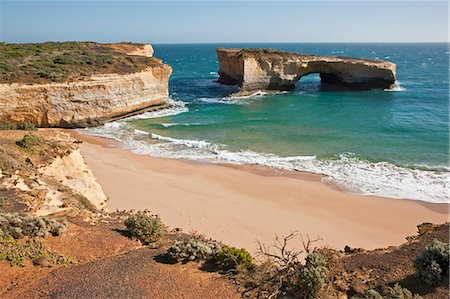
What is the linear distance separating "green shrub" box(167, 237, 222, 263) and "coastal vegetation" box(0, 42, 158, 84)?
25183mm

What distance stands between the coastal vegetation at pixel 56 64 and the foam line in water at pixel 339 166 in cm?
685

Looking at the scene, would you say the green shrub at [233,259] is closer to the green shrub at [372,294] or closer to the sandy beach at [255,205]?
the green shrub at [372,294]

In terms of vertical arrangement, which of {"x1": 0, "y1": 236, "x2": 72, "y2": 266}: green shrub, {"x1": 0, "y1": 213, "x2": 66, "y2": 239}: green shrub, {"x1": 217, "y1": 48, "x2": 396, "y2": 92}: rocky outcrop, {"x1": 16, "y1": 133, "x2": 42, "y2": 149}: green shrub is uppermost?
{"x1": 217, "y1": 48, "x2": 396, "y2": 92}: rocky outcrop

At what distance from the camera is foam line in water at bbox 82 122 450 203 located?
1792cm

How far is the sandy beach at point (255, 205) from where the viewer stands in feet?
45.7

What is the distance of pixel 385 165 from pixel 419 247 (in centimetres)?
1379

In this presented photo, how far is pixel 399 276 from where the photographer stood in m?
7.43

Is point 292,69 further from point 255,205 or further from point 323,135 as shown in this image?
point 255,205

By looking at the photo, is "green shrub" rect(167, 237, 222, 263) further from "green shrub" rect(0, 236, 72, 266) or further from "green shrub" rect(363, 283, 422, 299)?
"green shrub" rect(363, 283, 422, 299)

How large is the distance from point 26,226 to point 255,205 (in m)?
9.77

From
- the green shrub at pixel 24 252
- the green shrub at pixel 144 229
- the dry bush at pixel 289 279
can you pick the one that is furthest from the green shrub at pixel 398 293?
the green shrub at pixel 24 252

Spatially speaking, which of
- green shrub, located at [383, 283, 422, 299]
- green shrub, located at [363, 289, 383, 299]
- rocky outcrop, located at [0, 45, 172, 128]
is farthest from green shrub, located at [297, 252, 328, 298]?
rocky outcrop, located at [0, 45, 172, 128]

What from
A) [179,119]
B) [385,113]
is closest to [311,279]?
[179,119]

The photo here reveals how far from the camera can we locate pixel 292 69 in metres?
47.4
